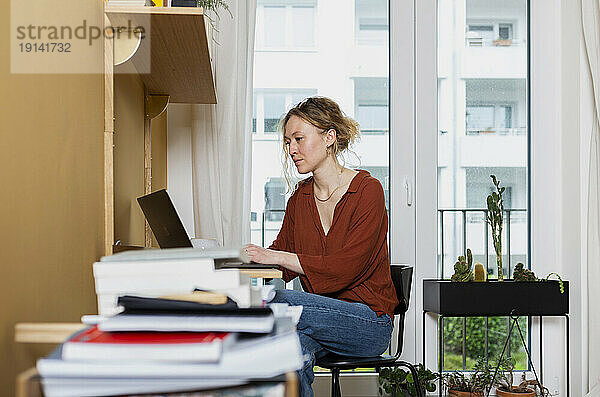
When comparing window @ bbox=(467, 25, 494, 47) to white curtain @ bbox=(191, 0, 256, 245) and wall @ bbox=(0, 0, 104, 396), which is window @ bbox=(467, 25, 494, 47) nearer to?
white curtain @ bbox=(191, 0, 256, 245)

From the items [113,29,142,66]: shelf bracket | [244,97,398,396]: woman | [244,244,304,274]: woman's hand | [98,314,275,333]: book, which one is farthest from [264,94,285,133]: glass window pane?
[98,314,275,333]: book

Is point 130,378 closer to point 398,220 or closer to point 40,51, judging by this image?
point 40,51

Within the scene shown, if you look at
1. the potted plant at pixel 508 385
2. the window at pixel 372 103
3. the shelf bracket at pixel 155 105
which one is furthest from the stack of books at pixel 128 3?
the potted plant at pixel 508 385

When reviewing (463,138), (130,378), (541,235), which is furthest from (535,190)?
(130,378)

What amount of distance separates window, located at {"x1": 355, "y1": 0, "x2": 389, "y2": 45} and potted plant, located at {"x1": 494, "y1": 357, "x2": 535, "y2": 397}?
1671 millimetres

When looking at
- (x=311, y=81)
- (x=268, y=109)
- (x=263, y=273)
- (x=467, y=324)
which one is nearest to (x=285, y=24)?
(x=311, y=81)

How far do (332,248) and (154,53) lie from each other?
1027 mm

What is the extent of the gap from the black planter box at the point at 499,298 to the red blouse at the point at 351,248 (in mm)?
676

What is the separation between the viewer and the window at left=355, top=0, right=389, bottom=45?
3.57 m

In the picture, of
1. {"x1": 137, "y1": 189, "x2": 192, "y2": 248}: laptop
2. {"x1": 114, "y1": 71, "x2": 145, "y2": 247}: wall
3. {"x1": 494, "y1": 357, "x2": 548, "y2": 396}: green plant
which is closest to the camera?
{"x1": 137, "y1": 189, "x2": 192, "y2": 248}: laptop

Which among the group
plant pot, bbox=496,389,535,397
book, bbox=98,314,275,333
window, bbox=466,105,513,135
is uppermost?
window, bbox=466,105,513,135

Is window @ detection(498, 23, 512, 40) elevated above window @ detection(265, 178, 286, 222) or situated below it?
above

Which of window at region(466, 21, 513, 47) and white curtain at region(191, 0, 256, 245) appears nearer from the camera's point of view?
white curtain at region(191, 0, 256, 245)

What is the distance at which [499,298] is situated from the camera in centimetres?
323
